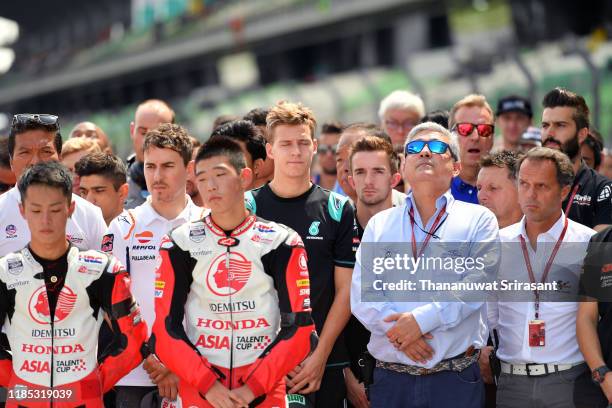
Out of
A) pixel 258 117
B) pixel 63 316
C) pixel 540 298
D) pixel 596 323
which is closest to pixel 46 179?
pixel 63 316

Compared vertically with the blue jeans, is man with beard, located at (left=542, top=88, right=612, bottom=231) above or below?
above

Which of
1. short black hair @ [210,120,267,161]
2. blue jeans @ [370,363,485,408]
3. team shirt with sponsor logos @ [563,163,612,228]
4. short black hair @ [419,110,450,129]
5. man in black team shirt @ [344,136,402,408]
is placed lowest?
blue jeans @ [370,363,485,408]

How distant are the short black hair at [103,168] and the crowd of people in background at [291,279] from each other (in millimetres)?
59

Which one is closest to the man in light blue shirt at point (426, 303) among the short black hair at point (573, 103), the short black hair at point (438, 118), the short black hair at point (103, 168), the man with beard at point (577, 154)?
the man with beard at point (577, 154)

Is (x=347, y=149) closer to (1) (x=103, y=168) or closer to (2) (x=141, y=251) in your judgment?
(1) (x=103, y=168)

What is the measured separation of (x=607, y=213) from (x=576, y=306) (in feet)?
3.17

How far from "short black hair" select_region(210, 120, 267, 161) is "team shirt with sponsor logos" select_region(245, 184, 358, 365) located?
703 mm

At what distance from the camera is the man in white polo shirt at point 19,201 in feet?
15.9

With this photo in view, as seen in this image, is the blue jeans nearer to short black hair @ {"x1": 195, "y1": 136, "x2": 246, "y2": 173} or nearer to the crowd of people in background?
the crowd of people in background

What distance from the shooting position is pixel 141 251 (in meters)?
4.79

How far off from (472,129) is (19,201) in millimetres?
3195

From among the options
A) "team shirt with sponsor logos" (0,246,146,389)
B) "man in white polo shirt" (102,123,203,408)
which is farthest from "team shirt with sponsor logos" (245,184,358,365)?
"team shirt with sponsor logos" (0,246,146,389)

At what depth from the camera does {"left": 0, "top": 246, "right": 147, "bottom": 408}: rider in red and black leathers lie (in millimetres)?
4074

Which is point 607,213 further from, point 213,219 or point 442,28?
point 442,28
